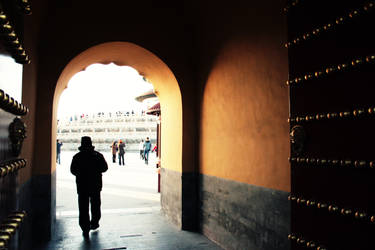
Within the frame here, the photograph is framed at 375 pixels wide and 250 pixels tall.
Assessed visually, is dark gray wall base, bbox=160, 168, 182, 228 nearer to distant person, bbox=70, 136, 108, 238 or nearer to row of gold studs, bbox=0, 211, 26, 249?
distant person, bbox=70, 136, 108, 238

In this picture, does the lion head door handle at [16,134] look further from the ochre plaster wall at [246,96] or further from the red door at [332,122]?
the ochre plaster wall at [246,96]

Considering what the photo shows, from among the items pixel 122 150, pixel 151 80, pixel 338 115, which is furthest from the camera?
pixel 122 150

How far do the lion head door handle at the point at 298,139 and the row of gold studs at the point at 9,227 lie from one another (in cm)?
153

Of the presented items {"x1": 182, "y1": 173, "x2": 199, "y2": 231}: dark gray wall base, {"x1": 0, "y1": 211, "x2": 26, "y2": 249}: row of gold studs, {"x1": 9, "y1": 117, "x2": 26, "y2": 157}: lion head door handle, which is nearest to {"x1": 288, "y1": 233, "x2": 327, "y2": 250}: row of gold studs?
{"x1": 0, "y1": 211, "x2": 26, "y2": 249}: row of gold studs

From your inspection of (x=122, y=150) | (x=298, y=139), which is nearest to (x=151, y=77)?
(x=298, y=139)

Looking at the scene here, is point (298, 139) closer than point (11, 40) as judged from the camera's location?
No

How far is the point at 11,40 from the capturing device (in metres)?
1.29

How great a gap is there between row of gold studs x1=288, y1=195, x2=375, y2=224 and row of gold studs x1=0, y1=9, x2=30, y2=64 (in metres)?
1.71

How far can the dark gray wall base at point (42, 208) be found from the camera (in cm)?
475

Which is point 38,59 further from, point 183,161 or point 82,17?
point 183,161

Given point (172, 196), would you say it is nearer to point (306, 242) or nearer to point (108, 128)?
point (306, 242)

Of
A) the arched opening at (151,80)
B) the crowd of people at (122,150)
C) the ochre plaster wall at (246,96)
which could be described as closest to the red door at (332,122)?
the ochre plaster wall at (246,96)

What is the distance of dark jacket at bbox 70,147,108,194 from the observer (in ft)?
17.8

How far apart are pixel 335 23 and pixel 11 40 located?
1.57 metres
